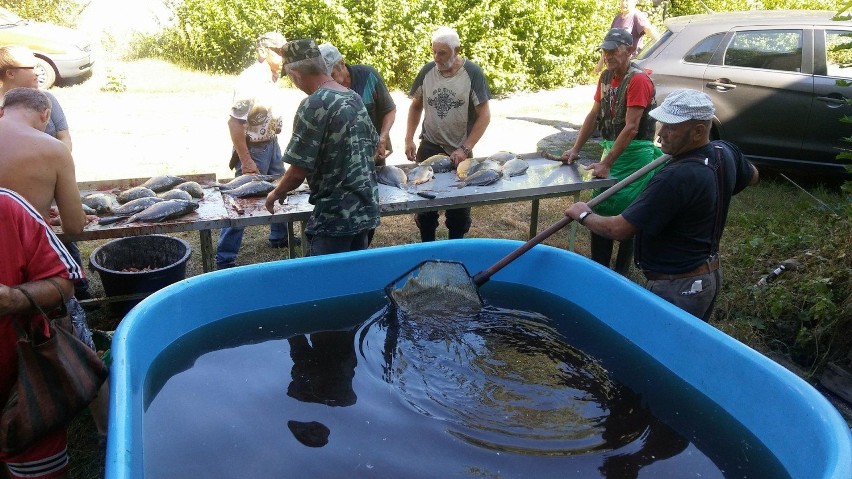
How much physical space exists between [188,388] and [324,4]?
946 cm

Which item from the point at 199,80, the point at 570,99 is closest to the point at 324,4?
the point at 199,80

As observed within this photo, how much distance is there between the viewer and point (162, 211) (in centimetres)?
407

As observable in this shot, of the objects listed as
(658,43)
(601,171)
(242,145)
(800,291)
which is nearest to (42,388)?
(242,145)

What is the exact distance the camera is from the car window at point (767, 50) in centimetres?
694

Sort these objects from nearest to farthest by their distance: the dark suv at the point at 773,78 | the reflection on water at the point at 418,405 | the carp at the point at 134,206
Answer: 1. the reflection on water at the point at 418,405
2. the carp at the point at 134,206
3. the dark suv at the point at 773,78

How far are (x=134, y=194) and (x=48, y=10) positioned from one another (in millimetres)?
12269

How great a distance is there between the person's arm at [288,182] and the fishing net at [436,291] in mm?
853

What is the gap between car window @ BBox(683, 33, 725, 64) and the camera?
7.34 meters

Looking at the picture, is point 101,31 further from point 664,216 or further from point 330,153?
point 664,216

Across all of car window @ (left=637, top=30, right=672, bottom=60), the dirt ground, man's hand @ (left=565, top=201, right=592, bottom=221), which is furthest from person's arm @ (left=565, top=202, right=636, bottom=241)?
car window @ (left=637, top=30, right=672, bottom=60)

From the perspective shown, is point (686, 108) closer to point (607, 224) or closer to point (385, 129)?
point (607, 224)

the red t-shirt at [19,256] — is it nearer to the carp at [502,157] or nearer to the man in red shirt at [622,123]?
the man in red shirt at [622,123]

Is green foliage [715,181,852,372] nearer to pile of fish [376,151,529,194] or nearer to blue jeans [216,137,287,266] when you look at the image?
pile of fish [376,151,529,194]

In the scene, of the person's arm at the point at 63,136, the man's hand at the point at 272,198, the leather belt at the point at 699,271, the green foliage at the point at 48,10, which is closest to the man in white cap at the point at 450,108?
the man's hand at the point at 272,198
